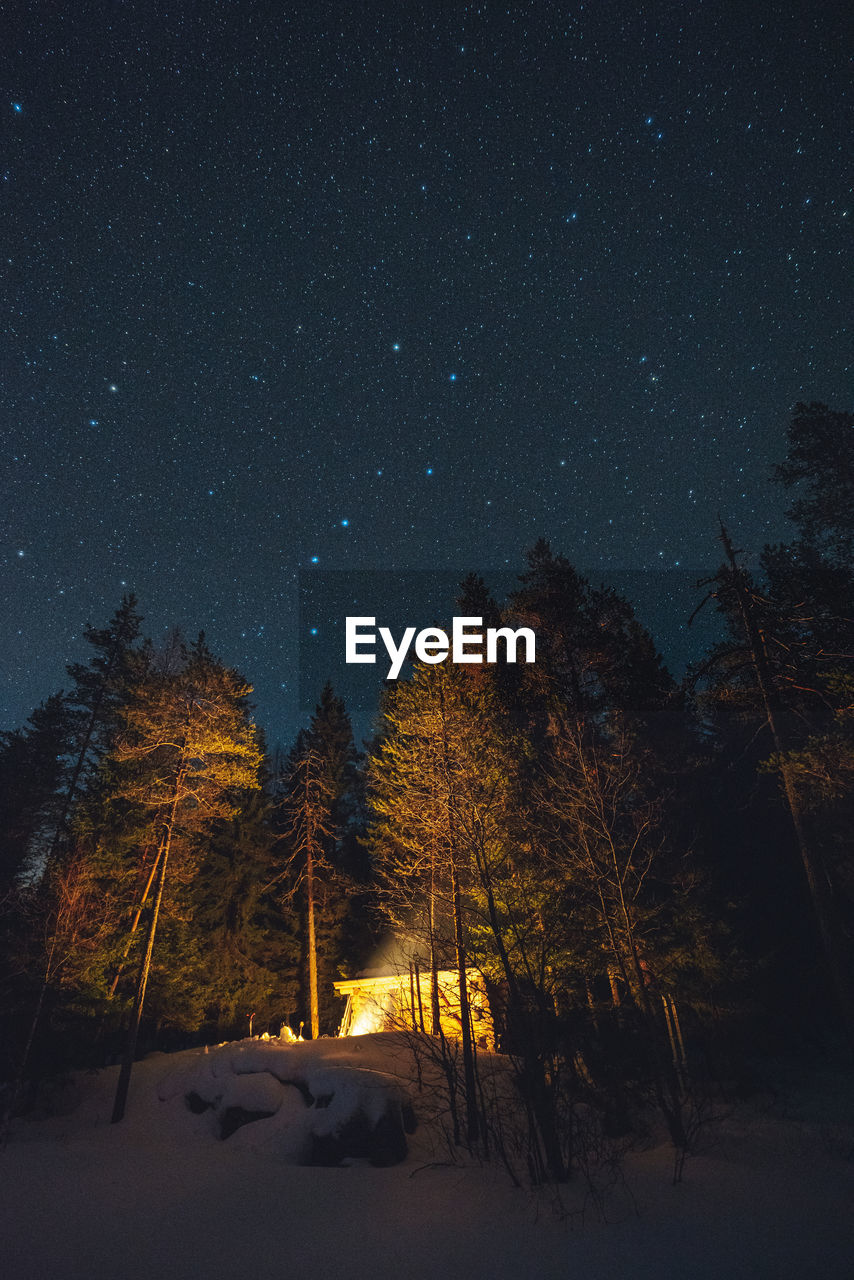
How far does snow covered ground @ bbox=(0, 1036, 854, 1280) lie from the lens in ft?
19.3

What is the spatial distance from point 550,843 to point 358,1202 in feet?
30.0

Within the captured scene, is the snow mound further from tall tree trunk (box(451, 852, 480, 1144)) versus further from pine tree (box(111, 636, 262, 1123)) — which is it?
pine tree (box(111, 636, 262, 1123))

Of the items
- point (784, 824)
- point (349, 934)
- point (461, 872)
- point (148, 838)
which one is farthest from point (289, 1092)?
point (784, 824)

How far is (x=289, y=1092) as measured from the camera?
39.4ft

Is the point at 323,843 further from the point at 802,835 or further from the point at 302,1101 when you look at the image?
the point at 802,835

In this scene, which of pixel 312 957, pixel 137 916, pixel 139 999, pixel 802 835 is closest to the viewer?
pixel 802 835

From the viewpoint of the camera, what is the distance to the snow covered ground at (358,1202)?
19.3 feet

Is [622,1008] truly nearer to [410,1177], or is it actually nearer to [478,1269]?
[410,1177]

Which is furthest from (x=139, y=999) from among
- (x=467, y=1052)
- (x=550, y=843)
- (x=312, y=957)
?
(x=550, y=843)

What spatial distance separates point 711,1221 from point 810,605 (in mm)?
12318

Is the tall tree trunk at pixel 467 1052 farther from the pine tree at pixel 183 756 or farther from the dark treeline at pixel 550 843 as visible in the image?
the pine tree at pixel 183 756

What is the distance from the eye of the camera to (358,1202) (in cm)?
797

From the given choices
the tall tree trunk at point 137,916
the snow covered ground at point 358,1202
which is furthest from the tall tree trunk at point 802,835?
the tall tree trunk at point 137,916

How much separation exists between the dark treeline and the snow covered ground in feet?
4.11
